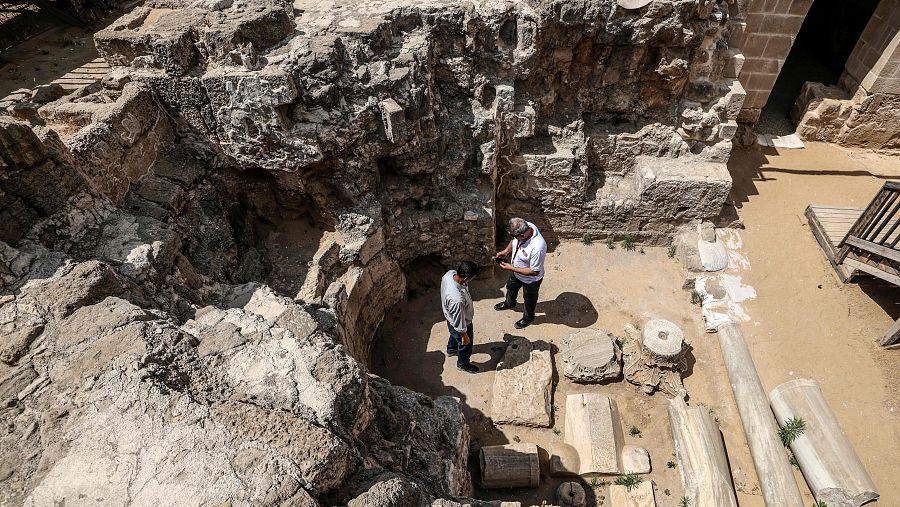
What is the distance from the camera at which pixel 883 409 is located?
5594 mm

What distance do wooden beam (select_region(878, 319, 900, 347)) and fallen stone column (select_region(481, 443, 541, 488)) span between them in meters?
4.99

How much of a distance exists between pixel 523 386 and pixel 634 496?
1.72 meters

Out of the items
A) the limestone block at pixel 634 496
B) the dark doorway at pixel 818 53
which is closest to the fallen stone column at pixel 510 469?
the limestone block at pixel 634 496

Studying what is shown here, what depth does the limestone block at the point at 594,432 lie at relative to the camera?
5.22 metres

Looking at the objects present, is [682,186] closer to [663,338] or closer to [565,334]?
[663,338]

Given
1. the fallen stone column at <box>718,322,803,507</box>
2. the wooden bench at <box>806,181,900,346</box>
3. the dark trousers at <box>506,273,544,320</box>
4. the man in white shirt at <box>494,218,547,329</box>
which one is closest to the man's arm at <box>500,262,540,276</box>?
the man in white shirt at <box>494,218,547,329</box>

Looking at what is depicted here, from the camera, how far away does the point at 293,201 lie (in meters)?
6.02

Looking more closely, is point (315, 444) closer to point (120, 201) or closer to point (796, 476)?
point (120, 201)

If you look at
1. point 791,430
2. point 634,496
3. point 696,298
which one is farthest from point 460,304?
point 791,430

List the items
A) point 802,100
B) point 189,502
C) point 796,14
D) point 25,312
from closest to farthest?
point 189,502 < point 25,312 < point 796,14 < point 802,100

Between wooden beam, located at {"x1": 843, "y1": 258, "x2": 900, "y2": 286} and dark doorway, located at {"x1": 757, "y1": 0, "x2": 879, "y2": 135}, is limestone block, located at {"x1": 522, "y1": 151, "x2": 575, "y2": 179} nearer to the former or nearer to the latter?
wooden beam, located at {"x1": 843, "y1": 258, "x2": 900, "y2": 286}

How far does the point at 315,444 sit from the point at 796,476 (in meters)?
5.50

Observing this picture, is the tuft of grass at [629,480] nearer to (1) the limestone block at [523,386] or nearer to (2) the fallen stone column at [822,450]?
(1) the limestone block at [523,386]

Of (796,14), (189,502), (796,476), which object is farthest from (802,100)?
(189,502)
